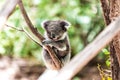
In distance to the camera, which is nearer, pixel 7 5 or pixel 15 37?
pixel 7 5

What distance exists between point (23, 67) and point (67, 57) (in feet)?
7.50

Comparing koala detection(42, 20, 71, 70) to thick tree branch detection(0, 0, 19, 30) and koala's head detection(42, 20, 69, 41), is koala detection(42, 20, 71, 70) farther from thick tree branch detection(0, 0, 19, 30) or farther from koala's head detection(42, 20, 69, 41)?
thick tree branch detection(0, 0, 19, 30)

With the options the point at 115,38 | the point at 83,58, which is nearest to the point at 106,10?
the point at 115,38

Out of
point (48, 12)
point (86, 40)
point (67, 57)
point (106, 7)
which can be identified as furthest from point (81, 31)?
point (106, 7)

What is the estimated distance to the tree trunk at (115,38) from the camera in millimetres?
1384

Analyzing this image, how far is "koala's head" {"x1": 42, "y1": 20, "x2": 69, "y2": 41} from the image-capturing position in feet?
6.59

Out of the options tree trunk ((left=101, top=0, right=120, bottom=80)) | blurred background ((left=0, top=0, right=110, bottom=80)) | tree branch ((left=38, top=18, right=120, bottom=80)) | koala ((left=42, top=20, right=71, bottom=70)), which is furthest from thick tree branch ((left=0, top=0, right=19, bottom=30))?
blurred background ((left=0, top=0, right=110, bottom=80))

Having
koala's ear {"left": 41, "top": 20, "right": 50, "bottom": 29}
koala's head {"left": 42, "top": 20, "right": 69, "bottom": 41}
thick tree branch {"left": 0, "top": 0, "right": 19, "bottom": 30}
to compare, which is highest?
thick tree branch {"left": 0, "top": 0, "right": 19, "bottom": 30}

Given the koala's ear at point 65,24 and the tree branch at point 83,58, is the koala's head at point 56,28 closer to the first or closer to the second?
the koala's ear at point 65,24

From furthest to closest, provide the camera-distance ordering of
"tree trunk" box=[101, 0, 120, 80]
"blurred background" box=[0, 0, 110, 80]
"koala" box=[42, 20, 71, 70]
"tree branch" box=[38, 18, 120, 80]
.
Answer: "blurred background" box=[0, 0, 110, 80]
"koala" box=[42, 20, 71, 70]
"tree trunk" box=[101, 0, 120, 80]
"tree branch" box=[38, 18, 120, 80]

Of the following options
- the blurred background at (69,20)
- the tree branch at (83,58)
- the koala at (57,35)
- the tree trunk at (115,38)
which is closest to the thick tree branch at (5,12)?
the tree branch at (83,58)

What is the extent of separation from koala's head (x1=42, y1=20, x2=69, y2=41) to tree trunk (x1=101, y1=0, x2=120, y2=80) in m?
0.56

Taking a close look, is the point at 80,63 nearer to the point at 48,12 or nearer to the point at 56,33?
the point at 56,33

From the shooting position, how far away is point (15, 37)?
13.0ft
